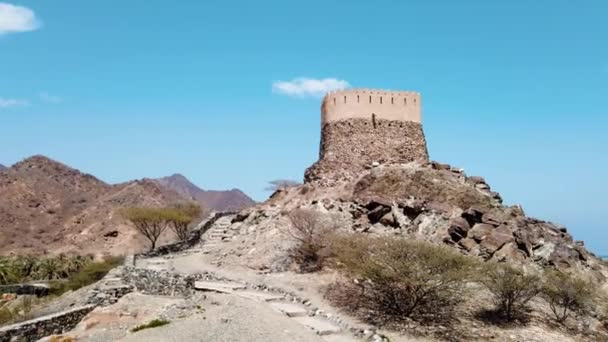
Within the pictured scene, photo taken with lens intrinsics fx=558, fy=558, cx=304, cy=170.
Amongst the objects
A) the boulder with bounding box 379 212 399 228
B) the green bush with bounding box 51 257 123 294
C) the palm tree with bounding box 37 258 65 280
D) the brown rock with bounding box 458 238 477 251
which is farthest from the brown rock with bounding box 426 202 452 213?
the palm tree with bounding box 37 258 65 280

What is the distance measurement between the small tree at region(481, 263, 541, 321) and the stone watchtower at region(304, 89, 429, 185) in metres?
14.9

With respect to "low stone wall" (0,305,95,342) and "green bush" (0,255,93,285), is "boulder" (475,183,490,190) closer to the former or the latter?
"low stone wall" (0,305,95,342)

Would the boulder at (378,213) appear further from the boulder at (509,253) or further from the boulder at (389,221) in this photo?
the boulder at (509,253)

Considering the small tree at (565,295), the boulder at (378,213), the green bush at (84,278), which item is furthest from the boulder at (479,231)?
the green bush at (84,278)

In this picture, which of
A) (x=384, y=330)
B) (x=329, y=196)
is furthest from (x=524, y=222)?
(x=384, y=330)

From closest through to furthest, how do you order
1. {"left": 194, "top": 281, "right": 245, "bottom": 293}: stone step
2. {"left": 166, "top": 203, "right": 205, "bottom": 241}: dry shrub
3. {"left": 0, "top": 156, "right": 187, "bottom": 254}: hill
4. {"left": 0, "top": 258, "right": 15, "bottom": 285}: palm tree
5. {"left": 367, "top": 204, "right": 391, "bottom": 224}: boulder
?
1. {"left": 194, "top": 281, "right": 245, "bottom": 293}: stone step
2. {"left": 367, "top": 204, "right": 391, "bottom": 224}: boulder
3. {"left": 0, "top": 258, "right": 15, "bottom": 285}: palm tree
4. {"left": 166, "top": 203, "right": 205, "bottom": 241}: dry shrub
5. {"left": 0, "top": 156, "right": 187, "bottom": 254}: hill

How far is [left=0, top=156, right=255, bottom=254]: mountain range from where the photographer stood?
56812mm

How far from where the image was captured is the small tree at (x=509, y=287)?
740 inches

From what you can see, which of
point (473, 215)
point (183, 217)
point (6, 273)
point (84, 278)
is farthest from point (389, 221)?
point (6, 273)

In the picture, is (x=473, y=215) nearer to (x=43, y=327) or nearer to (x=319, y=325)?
(x=319, y=325)

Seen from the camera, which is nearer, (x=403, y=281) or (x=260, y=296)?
(x=403, y=281)

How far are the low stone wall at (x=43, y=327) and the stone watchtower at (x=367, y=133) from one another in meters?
18.2

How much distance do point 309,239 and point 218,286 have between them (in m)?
5.34

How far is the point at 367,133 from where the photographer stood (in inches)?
1350
